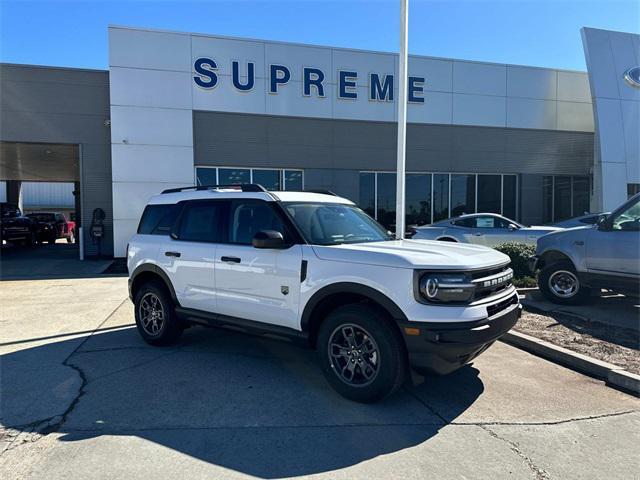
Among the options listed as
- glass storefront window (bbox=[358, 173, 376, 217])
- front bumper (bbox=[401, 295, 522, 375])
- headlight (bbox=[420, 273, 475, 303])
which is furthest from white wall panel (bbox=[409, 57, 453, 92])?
front bumper (bbox=[401, 295, 522, 375])

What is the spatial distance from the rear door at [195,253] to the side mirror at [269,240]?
96 cm

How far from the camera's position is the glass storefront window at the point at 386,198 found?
57.0ft

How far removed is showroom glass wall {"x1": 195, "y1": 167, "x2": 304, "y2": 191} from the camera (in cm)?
1633

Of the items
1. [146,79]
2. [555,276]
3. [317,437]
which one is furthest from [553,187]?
[317,437]

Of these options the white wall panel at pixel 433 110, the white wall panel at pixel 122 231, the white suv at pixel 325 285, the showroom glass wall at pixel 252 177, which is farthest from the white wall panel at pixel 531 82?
the white suv at pixel 325 285

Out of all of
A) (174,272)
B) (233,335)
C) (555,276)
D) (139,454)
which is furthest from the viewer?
(555,276)

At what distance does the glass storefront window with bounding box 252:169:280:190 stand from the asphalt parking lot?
37.2ft

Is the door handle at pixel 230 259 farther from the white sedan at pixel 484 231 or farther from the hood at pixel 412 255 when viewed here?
the white sedan at pixel 484 231

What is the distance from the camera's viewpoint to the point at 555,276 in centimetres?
785

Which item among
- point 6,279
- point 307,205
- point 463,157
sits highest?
point 463,157

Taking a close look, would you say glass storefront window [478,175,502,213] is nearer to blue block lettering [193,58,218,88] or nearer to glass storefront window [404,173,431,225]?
glass storefront window [404,173,431,225]

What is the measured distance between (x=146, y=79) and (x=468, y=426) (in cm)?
1505

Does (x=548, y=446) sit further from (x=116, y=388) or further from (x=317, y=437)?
(x=116, y=388)

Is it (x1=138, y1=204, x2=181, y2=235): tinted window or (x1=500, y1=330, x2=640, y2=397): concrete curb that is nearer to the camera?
(x1=500, y1=330, x2=640, y2=397): concrete curb
